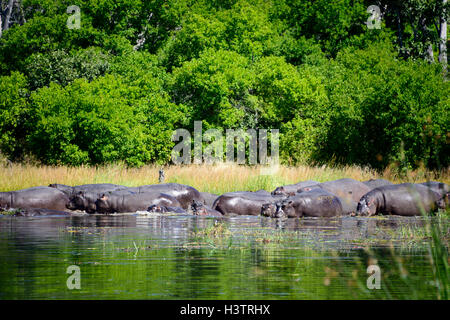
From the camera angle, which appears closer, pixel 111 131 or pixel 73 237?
pixel 73 237

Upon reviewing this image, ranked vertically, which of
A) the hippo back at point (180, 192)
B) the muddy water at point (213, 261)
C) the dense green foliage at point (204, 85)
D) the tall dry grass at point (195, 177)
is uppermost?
the dense green foliage at point (204, 85)

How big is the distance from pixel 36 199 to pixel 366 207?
1013 cm

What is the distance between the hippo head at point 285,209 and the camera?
20.5m

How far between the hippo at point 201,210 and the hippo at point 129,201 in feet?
3.74

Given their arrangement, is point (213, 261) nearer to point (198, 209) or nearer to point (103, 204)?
point (198, 209)

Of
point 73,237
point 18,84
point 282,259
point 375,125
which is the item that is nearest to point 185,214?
point 73,237

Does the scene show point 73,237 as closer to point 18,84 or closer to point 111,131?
point 111,131

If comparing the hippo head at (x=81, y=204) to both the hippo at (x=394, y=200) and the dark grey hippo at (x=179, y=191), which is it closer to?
the dark grey hippo at (x=179, y=191)

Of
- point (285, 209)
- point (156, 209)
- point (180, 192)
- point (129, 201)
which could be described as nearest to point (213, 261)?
point (285, 209)

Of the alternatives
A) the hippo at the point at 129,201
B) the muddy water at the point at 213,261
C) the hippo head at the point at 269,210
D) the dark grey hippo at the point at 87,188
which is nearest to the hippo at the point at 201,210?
the hippo at the point at 129,201

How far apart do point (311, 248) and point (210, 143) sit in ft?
95.2
